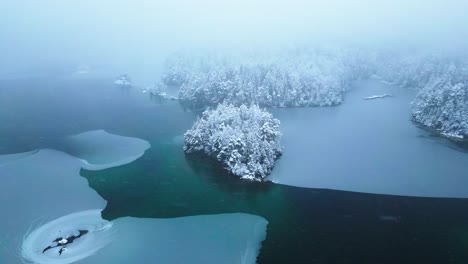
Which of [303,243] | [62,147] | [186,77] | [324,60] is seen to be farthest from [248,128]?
[324,60]

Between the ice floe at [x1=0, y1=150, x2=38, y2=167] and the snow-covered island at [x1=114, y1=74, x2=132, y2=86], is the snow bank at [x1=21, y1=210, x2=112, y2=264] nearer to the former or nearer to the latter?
the ice floe at [x1=0, y1=150, x2=38, y2=167]

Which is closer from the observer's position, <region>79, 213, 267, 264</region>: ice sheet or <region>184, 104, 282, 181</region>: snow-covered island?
<region>79, 213, 267, 264</region>: ice sheet

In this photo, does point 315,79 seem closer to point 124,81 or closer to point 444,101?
point 444,101

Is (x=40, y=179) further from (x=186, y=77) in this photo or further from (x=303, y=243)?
(x=186, y=77)

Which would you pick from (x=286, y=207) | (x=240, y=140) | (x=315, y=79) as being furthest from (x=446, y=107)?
(x=286, y=207)

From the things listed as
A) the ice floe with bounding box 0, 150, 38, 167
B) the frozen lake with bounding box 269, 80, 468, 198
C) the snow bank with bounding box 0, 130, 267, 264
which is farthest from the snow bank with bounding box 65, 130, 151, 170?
the frozen lake with bounding box 269, 80, 468, 198
